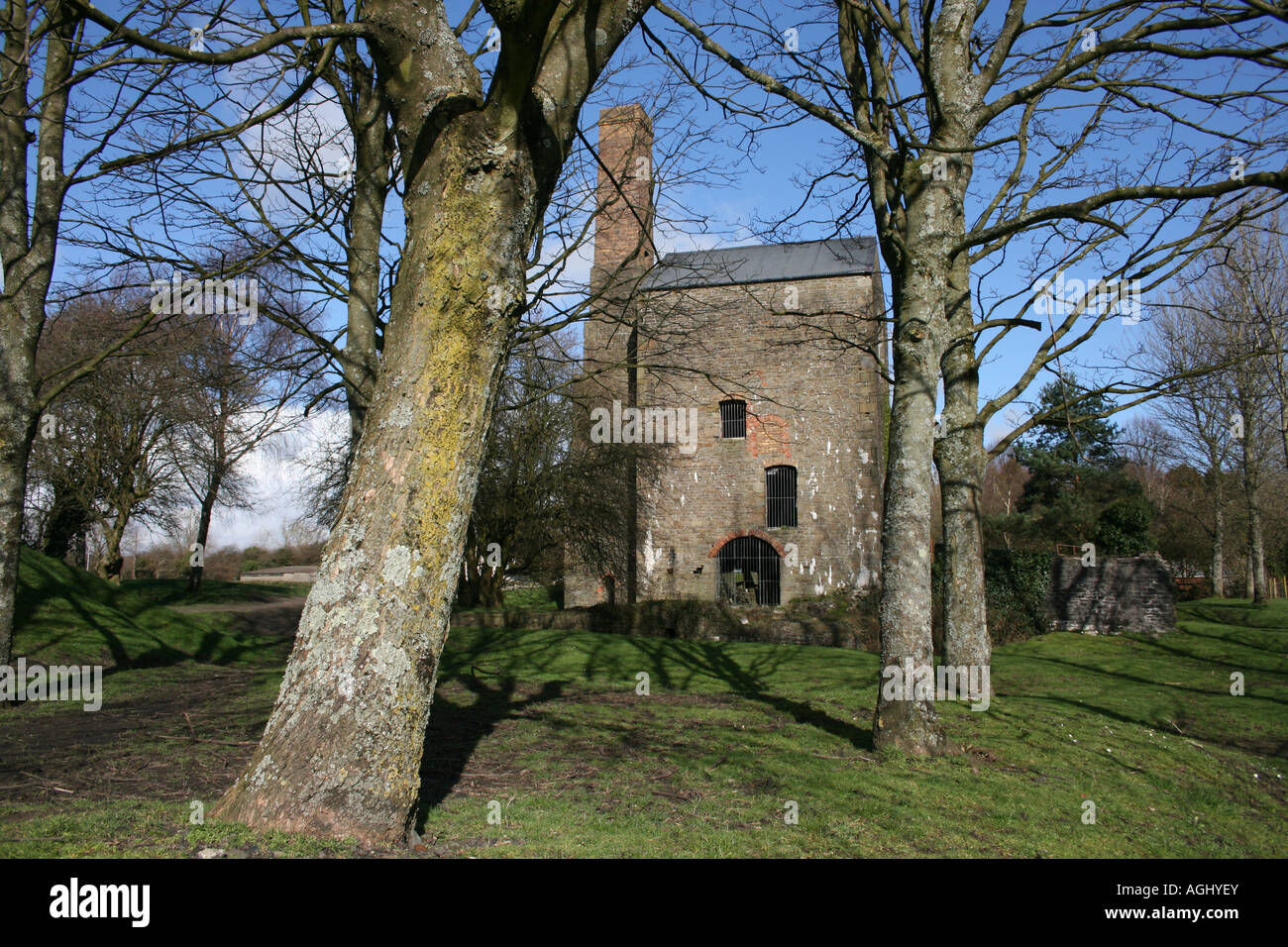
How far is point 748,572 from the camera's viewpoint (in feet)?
89.4

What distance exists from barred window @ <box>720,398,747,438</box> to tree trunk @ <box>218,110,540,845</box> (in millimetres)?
24549

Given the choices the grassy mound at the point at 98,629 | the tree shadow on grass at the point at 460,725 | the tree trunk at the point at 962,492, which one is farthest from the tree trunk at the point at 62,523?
the tree trunk at the point at 962,492

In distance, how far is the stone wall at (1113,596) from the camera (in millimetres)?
19328

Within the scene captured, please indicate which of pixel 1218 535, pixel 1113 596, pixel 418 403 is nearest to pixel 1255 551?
pixel 1218 535

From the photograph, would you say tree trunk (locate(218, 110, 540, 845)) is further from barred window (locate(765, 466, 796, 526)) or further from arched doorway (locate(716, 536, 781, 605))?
barred window (locate(765, 466, 796, 526))

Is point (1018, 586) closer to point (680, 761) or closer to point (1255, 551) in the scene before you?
point (1255, 551)

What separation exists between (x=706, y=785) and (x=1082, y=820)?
98.0 inches

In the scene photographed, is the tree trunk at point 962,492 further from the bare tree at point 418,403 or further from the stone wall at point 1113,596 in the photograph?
the stone wall at point 1113,596

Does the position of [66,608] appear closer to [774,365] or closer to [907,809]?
[907,809]

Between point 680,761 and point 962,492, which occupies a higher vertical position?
point 962,492

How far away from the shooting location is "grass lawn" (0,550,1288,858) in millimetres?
4031

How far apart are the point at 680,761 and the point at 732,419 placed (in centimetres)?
2329

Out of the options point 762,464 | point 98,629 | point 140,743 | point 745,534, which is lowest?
point 140,743

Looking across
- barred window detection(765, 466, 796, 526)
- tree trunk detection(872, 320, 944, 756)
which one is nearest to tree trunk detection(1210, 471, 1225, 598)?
barred window detection(765, 466, 796, 526)
